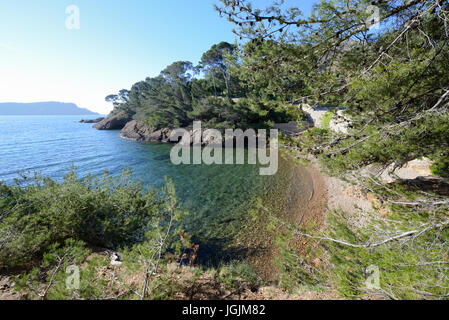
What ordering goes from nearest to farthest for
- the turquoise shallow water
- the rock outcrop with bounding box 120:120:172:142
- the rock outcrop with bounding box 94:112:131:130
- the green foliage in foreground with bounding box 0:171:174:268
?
1. the green foliage in foreground with bounding box 0:171:174:268
2. the turquoise shallow water
3. the rock outcrop with bounding box 120:120:172:142
4. the rock outcrop with bounding box 94:112:131:130

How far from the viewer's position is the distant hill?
6037 inches

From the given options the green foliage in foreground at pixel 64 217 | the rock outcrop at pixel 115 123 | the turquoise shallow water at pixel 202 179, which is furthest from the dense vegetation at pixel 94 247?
the rock outcrop at pixel 115 123

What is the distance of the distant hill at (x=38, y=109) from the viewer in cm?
15335

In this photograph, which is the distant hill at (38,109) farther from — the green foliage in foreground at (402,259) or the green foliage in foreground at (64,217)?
the green foliage in foreground at (402,259)

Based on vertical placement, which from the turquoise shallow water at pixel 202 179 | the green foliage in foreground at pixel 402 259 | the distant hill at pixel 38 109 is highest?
the distant hill at pixel 38 109

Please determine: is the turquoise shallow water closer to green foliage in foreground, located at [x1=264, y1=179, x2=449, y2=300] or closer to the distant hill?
green foliage in foreground, located at [x1=264, y1=179, x2=449, y2=300]

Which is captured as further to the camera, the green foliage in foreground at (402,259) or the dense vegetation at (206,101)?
the dense vegetation at (206,101)

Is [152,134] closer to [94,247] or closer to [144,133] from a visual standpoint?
[144,133]

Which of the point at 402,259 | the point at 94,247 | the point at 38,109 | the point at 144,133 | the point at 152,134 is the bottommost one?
the point at 94,247

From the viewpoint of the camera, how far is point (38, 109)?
17038 centimetres

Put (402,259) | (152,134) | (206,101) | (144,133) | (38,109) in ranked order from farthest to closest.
Answer: (38,109) < (144,133) < (152,134) < (206,101) < (402,259)

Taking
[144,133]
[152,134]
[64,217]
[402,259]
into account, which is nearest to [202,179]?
[64,217]

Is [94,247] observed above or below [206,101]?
below

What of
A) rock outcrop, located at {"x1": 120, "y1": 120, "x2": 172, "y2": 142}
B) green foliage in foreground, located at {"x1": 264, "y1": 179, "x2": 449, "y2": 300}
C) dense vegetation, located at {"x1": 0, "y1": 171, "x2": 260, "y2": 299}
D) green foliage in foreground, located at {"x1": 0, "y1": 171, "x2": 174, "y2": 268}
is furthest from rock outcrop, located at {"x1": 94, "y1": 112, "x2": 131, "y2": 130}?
green foliage in foreground, located at {"x1": 264, "y1": 179, "x2": 449, "y2": 300}
